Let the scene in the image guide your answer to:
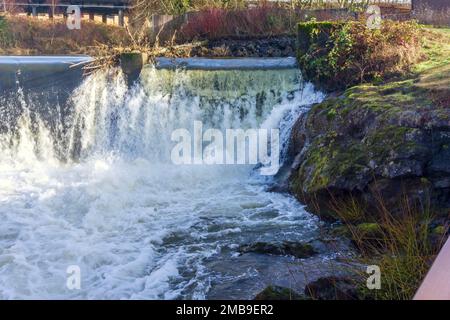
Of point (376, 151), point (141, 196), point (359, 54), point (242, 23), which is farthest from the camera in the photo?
point (242, 23)

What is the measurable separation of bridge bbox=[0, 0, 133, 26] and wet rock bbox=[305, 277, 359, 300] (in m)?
22.9

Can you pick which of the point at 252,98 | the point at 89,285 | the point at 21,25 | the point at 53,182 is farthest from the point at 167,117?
the point at 21,25

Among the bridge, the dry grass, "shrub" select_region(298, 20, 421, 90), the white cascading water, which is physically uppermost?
the bridge

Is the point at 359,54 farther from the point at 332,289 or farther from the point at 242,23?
the point at 242,23

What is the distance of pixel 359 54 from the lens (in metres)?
10.8

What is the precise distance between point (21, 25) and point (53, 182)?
48.4 feet

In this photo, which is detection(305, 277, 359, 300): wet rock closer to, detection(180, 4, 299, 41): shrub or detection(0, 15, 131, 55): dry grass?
detection(180, 4, 299, 41): shrub

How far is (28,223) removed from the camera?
810 cm

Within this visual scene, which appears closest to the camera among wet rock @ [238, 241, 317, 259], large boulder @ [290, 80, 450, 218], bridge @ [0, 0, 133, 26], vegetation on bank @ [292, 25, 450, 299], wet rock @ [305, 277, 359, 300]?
wet rock @ [305, 277, 359, 300]

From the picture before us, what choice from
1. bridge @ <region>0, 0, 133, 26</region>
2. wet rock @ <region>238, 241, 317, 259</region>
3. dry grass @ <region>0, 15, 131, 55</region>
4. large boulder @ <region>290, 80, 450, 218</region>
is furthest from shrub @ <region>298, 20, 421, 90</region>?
bridge @ <region>0, 0, 133, 26</region>

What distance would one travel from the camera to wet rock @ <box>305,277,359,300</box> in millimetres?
4672

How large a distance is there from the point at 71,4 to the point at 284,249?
24.5 m

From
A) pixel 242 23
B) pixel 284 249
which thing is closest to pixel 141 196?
pixel 284 249

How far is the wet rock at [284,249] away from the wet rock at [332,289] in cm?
136
